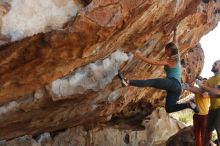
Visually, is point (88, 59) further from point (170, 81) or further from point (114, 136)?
point (114, 136)

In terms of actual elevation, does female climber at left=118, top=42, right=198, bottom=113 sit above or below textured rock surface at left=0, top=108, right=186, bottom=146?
above

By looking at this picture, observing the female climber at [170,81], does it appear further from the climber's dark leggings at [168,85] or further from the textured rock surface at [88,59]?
the textured rock surface at [88,59]

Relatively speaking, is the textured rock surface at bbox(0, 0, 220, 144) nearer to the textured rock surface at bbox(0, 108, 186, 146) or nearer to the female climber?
the textured rock surface at bbox(0, 108, 186, 146)

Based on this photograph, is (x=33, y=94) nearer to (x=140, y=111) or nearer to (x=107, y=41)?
(x=107, y=41)

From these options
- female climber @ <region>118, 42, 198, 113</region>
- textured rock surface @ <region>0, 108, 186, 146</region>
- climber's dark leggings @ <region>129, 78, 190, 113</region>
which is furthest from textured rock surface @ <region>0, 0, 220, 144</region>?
climber's dark leggings @ <region>129, 78, 190, 113</region>

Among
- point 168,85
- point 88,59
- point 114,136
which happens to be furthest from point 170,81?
point 114,136

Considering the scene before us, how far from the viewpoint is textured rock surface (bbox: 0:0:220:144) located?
801 cm

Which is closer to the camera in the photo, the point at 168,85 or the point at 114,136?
the point at 168,85

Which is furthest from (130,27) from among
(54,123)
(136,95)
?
(136,95)

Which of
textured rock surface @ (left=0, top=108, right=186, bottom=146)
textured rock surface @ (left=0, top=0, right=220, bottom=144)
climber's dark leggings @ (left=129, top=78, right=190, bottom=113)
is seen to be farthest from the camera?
textured rock surface @ (left=0, top=108, right=186, bottom=146)

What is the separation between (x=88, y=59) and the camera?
948 cm

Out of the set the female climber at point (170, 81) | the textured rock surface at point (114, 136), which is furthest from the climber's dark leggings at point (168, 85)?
the textured rock surface at point (114, 136)

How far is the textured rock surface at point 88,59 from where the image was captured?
315 inches

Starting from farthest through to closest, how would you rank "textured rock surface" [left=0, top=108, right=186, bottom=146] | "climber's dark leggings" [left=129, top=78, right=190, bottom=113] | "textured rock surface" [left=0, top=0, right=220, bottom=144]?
1. "textured rock surface" [left=0, top=108, right=186, bottom=146]
2. "climber's dark leggings" [left=129, top=78, right=190, bottom=113]
3. "textured rock surface" [left=0, top=0, right=220, bottom=144]
